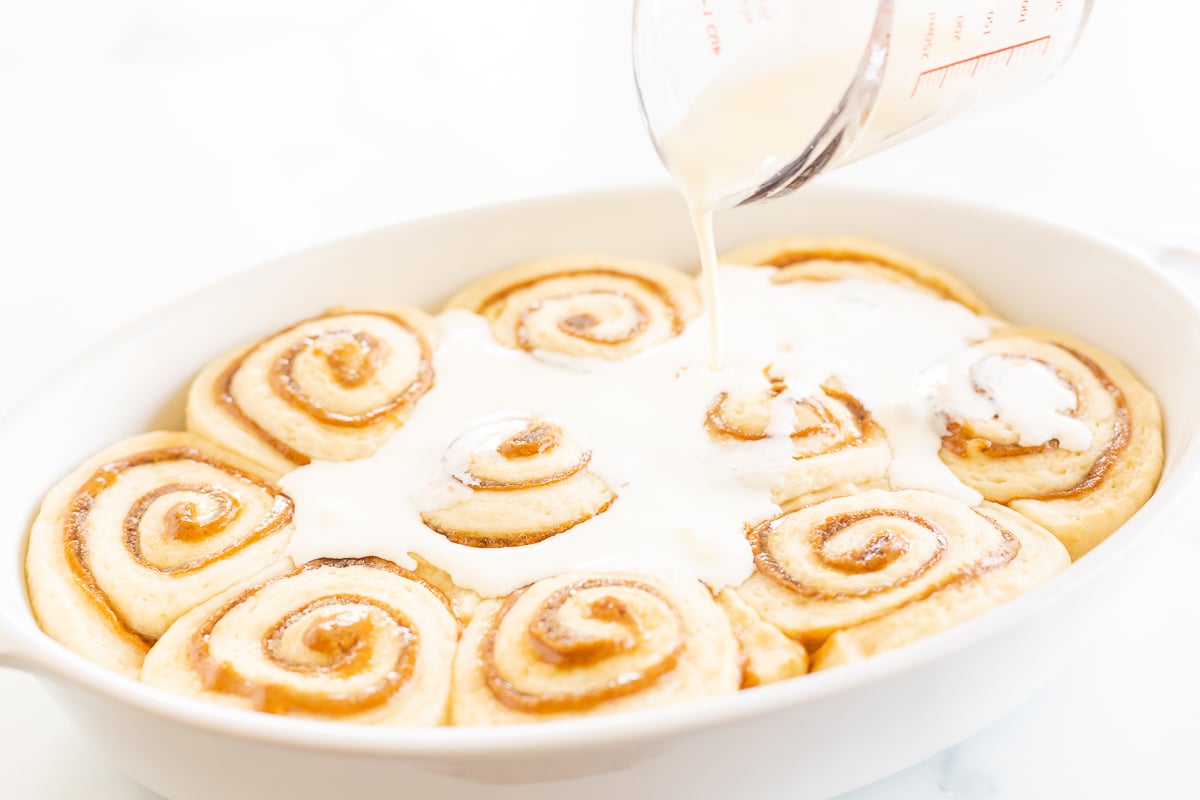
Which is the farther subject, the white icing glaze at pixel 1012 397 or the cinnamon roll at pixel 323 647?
the white icing glaze at pixel 1012 397

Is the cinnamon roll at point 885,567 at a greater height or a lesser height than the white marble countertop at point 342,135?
lesser

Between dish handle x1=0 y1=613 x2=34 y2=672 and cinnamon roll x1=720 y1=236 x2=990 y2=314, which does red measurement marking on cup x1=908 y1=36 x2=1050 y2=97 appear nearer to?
cinnamon roll x1=720 y1=236 x2=990 y2=314

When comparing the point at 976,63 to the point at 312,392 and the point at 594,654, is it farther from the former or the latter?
the point at 312,392

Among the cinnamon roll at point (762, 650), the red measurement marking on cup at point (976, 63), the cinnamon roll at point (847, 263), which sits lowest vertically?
the cinnamon roll at point (762, 650)

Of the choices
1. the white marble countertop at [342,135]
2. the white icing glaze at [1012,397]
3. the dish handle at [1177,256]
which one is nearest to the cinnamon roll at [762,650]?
the white icing glaze at [1012,397]

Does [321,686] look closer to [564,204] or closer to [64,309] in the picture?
[564,204]

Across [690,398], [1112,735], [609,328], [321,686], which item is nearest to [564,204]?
[609,328]

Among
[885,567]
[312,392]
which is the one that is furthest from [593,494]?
[312,392]

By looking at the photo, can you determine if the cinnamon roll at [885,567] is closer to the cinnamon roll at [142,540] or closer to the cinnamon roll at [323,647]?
the cinnamon roll at [323,647]
